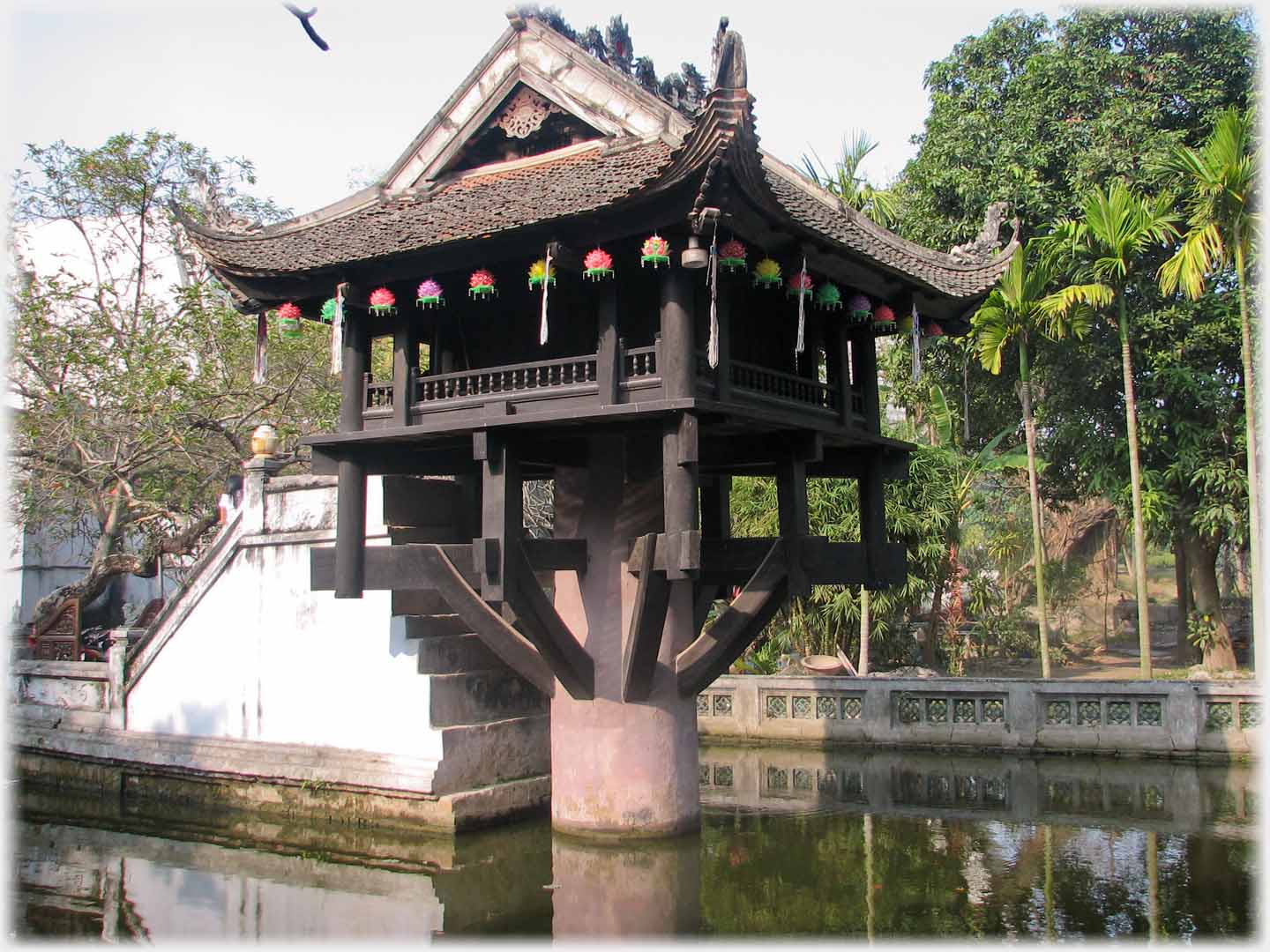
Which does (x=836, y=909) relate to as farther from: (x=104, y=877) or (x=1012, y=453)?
(x=1012, y=453)

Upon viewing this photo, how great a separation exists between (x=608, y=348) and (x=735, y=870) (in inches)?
179

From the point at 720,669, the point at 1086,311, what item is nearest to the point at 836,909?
the point at 720,669

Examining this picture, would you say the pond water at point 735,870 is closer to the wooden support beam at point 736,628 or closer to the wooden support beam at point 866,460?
the wooden support beam at point 736,628

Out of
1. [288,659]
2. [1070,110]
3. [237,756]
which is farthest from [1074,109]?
[237,756]

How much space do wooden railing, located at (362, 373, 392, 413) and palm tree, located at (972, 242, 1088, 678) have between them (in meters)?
9.91

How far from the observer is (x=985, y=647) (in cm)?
2341

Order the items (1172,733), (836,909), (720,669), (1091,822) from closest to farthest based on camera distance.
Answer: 1. (836,909)
2. (720,669)
3. (1091,822)
4. (1172,733)

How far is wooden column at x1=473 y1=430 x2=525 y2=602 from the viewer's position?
8.91 m

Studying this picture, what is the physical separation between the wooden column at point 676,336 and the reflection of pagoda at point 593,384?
0.7 inches

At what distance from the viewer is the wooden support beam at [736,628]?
31.1ft

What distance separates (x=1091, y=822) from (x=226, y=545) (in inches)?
384

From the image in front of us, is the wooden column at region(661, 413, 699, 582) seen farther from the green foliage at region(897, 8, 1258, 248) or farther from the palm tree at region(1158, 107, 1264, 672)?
the green foliage at region(897, 8, 1258, 248)

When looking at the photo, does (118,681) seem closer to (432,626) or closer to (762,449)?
(432,626)

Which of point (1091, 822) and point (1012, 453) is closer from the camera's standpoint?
point (1091, 822)
